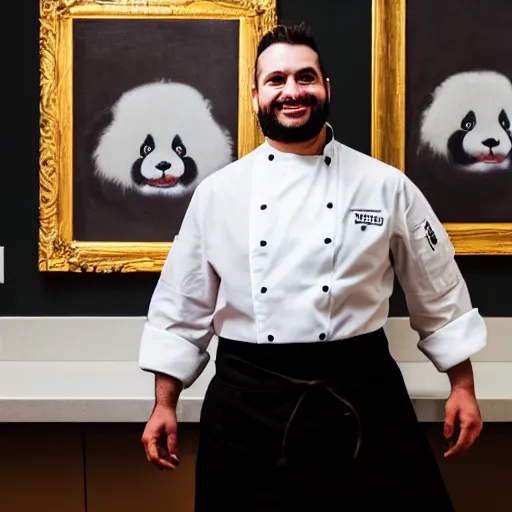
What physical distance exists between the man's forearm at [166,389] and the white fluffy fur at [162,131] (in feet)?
2.14

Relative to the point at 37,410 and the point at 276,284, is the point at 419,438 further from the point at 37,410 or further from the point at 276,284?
the point at 37,410

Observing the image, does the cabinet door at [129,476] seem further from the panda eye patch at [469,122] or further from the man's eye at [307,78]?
the panda eye patch at [469,122]

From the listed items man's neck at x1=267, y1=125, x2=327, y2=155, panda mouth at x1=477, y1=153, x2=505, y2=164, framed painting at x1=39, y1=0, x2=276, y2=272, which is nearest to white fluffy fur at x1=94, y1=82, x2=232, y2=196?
framed painting at x1=39, y1=0, x2=276, y2=272

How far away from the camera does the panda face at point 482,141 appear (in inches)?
69.4

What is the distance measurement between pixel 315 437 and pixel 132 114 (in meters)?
0.95

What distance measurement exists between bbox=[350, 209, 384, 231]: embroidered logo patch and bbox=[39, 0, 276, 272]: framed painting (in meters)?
0.60

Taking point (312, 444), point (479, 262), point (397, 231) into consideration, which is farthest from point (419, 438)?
point (479, 262)

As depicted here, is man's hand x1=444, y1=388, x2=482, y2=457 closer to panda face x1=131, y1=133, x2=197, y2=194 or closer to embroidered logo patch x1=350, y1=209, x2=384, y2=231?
embroidered logo patch x1=350, y1=209, x2=384, y2=231

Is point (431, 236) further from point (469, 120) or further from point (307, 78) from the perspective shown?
point (469, 120)

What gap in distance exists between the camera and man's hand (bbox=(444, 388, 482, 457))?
1223 mm

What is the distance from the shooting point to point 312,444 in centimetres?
118

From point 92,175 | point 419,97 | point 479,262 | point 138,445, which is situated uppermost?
point 419,97

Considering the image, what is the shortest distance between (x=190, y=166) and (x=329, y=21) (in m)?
0.49

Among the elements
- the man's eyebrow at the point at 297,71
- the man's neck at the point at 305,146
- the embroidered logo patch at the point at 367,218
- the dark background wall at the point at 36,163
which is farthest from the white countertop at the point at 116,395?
the man's eyebrow at the point at 297,71
